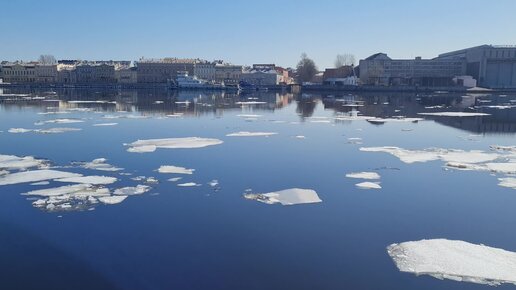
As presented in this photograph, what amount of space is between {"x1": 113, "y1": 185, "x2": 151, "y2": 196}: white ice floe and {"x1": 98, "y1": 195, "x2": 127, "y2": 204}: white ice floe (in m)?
0.20

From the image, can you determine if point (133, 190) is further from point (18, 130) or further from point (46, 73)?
point (46, 73)

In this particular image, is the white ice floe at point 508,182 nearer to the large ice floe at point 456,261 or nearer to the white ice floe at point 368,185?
the white ice floe at point 368,185

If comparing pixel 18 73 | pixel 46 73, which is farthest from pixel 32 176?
pixel 18 73

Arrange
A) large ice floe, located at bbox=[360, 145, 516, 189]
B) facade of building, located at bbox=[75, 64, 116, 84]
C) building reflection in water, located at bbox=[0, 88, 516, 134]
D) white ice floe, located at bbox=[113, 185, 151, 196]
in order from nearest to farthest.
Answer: white ice floe, located at bbox=[113, 185, 151, 196]
large ice floe, located at bbox=[360, 145, 516, 189]
building reflection in water, located at bbox=[0, 88, 516, 134]
facade of building, located at bbox=[75, 64, 116, 84]

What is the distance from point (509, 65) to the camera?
74.3 m

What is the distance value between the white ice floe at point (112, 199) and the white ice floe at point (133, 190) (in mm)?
195

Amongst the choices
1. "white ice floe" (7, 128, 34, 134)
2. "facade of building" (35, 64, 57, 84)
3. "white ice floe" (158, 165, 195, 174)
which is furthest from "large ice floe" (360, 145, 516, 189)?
"facade of building" (35, 64, 57, 84)

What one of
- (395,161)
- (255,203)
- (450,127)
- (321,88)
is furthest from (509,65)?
(255,203)

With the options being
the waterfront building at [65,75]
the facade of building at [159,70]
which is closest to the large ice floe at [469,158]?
the facade of building at [159,70]

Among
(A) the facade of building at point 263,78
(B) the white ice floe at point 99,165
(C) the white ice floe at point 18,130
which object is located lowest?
(B) the white ice floe at point 99,165

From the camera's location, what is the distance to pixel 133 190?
794 centimetres

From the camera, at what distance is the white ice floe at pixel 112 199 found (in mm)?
7246

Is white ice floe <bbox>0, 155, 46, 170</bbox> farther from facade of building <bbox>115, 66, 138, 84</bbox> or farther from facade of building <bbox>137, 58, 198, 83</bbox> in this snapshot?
facade of building <bbox>115, 66, 138, 84</bbox>

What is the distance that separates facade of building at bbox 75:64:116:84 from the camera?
92.7 metres
